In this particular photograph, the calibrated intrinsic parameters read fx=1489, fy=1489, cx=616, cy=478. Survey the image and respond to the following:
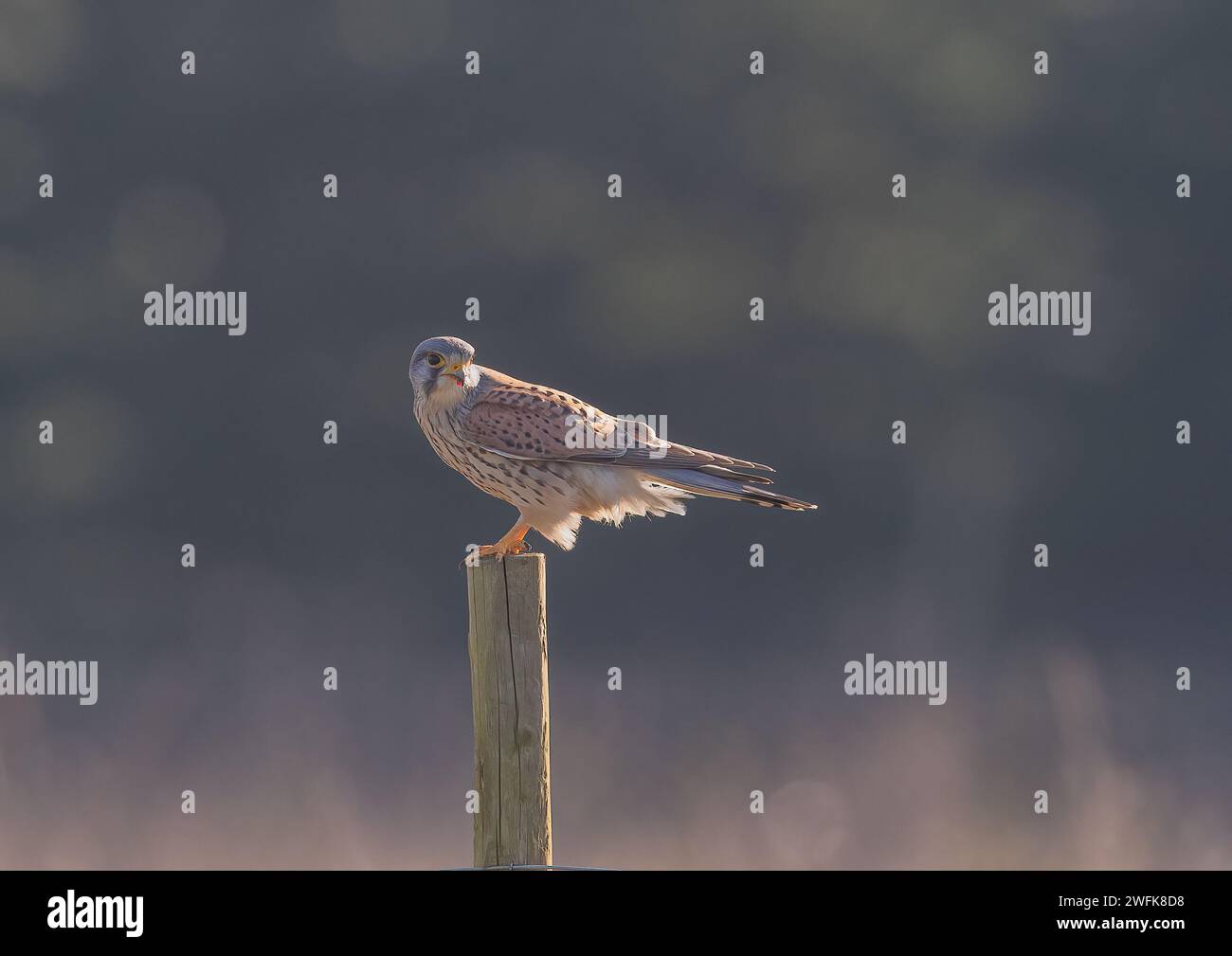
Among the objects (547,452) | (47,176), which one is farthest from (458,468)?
(47,176)

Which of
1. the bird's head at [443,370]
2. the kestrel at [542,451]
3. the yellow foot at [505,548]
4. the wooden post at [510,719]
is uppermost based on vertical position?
the bird's head at [443,370]

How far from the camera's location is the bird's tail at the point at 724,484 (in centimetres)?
431

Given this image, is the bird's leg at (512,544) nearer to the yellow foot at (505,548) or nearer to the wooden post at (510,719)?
the yellow foot at (505,548)

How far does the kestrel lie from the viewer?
179 inches

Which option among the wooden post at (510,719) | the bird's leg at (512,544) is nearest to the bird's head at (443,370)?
the bird's leg at (512,544)

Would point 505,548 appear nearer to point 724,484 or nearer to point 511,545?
point 511,545

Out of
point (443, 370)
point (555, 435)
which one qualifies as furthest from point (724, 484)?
point (443, 370)

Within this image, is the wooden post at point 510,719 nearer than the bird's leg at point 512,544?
Yes

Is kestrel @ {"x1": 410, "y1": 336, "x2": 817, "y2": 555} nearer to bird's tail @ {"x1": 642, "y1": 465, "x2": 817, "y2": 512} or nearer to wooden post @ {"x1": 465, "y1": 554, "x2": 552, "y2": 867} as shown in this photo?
bird's tail @ {"x1": 642, "y1": 465, "x2": 817, "y2": 512}

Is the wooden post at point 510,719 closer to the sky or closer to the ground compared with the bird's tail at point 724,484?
closer to the ground

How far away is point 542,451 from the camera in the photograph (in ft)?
14.9

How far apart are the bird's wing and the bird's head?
82 millimetres

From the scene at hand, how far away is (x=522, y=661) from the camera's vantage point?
12.7 feet

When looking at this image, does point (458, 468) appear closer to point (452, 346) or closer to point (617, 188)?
point (452, 346)
